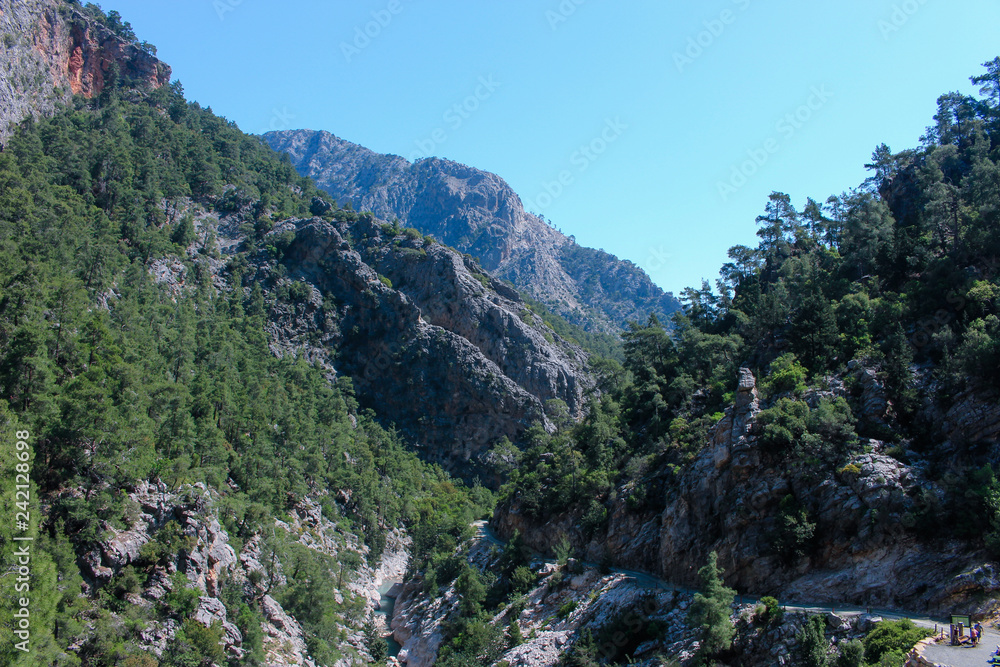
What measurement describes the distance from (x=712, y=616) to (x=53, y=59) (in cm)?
13652

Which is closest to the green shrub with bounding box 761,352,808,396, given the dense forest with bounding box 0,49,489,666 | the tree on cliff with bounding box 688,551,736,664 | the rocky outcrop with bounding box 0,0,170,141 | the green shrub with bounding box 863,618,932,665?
the tree on cliff with bounding box 688,551,736,664

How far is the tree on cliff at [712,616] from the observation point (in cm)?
3312

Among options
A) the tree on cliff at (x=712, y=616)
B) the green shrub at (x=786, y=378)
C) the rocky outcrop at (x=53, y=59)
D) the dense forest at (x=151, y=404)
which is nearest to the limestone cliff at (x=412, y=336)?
the dense forest at (x=151, y=404)

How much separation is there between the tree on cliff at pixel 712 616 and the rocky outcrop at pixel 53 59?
342 feet

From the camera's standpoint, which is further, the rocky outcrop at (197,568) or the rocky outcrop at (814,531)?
the rocky outcrop at (197,568)

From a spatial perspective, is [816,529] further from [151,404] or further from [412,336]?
[412,336]

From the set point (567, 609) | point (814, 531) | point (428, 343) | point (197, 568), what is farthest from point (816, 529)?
point (428, 343)

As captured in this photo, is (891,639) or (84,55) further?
(84,55)

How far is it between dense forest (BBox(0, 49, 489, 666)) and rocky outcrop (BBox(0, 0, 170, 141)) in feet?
12.9

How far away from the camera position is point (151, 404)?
188 ft

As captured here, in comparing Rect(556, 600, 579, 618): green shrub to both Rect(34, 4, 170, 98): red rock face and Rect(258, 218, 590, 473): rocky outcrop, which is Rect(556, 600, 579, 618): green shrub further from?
Rect(34, 4, 170, 98): red rock face

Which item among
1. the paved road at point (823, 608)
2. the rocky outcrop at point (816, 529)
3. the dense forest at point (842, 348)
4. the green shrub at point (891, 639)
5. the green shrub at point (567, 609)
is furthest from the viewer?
the green shrub at point (567, 609)

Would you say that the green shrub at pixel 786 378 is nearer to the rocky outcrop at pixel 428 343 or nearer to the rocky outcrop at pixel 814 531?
the rocky outcrop at pixel 814 531

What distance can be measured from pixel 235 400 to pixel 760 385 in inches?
2415
